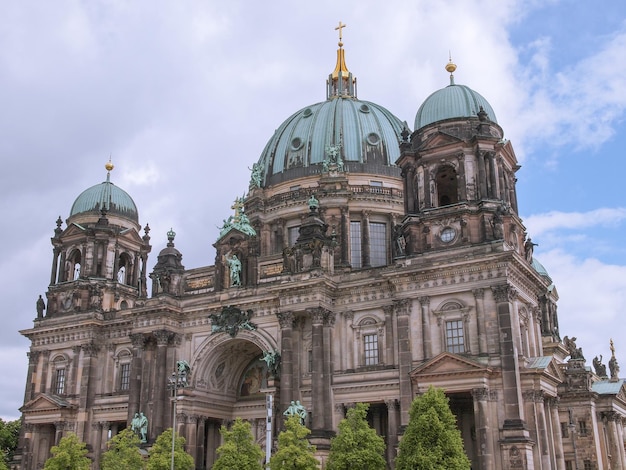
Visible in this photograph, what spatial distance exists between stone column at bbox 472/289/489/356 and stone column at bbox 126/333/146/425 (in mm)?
25009

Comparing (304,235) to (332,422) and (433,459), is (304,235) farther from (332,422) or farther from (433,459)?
(433,459)

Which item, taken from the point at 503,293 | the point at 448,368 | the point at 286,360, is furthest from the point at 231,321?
the point at 503,293

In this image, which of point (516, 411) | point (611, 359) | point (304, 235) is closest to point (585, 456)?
point (611, 359)

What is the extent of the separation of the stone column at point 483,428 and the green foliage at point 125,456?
21.1 m

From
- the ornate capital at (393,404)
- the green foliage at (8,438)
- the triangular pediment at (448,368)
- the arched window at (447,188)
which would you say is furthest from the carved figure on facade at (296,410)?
the green foliage at (8,438)

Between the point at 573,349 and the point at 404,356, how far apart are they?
91.7 feet

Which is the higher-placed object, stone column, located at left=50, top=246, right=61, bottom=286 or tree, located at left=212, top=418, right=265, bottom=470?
stone column, located at left=50, top=246, right=61, bottom=286

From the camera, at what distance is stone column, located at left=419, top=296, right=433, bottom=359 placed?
146 feet

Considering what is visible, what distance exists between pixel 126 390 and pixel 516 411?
30359 mm

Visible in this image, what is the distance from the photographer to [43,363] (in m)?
61.6

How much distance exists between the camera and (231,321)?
53375 mm

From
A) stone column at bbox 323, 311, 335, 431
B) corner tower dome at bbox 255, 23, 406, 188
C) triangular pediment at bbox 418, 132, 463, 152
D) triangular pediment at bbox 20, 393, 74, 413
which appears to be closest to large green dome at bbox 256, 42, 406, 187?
corner tower dome at bbox 255, 23, 406, 188

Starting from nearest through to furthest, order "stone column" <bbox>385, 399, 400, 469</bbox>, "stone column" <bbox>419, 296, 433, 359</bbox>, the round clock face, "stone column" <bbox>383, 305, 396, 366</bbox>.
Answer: "stone column" <bbox>419, 296, 433, 359</bbox>, "stone column" <bbox>385, 399, 400, 469</bbox>, the round clock face, "stone column" <bbox>383, 305, 396, 366</bbox>

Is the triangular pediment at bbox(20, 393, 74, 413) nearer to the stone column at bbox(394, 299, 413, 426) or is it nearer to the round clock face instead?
the stone column at bbox(394, 299, 413, 426)
